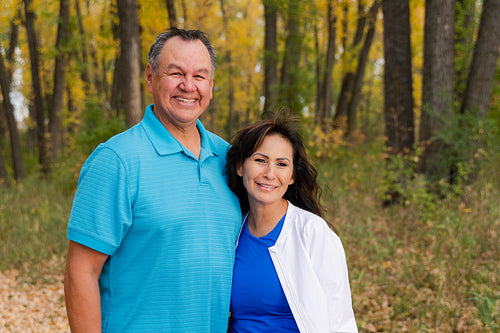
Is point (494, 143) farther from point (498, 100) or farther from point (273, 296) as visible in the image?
point (273, 296)

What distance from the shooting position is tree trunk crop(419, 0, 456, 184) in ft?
23.5

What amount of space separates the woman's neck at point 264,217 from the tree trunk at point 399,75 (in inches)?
228

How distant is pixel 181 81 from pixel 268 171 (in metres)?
0.68

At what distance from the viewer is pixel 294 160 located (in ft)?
8.69

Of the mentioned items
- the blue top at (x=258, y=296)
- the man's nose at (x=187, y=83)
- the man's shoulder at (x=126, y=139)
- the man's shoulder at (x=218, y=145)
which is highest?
the man's nose at (x=187, y=83)

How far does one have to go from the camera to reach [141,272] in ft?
6.66

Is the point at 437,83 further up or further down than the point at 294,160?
further up

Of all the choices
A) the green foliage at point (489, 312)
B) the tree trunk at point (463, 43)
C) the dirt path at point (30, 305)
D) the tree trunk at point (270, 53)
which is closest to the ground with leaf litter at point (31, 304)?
the dirt path at point (30, 305)

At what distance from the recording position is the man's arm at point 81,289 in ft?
6.31

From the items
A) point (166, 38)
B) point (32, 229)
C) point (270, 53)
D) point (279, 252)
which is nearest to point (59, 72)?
point (270, 53)

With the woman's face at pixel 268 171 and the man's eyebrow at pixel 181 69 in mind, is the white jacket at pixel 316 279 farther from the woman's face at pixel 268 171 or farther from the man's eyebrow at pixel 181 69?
the man's eyebrow at pixel 181 69

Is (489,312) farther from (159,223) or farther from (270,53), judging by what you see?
(270,53)

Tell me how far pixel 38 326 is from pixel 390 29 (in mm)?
7273

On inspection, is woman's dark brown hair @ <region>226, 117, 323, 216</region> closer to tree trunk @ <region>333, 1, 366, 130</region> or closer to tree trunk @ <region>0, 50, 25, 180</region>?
tree trunk @ <region>0, 50, 25, 180</region>
